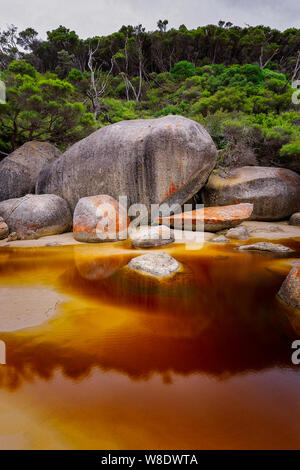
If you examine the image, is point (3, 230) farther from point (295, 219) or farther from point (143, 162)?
point (295, 219)

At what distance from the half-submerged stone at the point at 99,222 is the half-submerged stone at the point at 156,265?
2290 mm

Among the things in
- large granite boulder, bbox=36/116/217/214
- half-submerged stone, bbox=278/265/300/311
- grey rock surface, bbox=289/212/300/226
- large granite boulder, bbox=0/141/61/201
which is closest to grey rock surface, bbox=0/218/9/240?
large granite boulder, bbox=36/116/217/214

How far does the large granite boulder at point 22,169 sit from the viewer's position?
29.9 ft

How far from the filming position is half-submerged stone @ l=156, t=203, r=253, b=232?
273 inches

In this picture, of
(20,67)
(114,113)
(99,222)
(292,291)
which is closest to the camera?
(292,291)

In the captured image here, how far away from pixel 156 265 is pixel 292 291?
1.95m

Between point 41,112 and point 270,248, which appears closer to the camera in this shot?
point 270,248

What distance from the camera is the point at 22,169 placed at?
30.5 ft

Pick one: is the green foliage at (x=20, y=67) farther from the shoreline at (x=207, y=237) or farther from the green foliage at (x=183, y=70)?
the green foliage at (x=183, y=70)

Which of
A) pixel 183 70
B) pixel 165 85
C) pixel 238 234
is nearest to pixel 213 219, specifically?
pixel 238 234

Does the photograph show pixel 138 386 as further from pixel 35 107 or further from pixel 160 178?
pixel 35 107

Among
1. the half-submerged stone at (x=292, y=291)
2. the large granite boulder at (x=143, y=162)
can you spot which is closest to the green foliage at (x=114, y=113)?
the large granite boulder at (x=143, y=162)

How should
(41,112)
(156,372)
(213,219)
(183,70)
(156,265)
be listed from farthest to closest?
1. (183,70)
2. (41,112)
3. (213,219)
4. (156,265)
5. (156,372)
